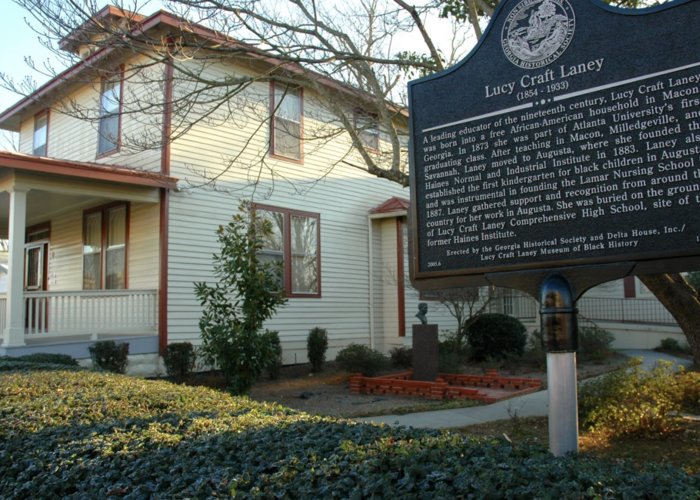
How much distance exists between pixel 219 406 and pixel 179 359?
26.6ft

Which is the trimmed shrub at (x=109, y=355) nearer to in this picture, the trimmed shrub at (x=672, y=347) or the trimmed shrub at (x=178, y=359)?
the trimmed shrub at (x=178, y=359)

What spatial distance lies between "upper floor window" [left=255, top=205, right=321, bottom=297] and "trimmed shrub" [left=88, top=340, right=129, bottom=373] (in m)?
4.18

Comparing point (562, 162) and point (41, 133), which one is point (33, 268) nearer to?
point (41, 133)

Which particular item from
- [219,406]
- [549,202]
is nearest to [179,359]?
[219,406]

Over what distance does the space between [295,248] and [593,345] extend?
8.53 meters

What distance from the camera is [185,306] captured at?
13.6m

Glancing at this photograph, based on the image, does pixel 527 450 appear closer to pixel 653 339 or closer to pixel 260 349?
pixel 260 349

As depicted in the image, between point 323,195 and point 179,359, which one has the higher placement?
point 323,195

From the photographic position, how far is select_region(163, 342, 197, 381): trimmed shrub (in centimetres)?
1262

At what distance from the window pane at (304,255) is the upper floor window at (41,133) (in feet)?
24.5

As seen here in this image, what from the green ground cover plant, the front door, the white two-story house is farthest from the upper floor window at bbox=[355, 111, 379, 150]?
the front door

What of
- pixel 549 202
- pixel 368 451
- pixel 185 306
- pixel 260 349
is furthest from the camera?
pixel 185 306

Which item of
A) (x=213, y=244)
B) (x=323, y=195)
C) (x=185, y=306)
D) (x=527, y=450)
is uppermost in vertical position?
(x=323, y=195)

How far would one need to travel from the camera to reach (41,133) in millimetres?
17953
